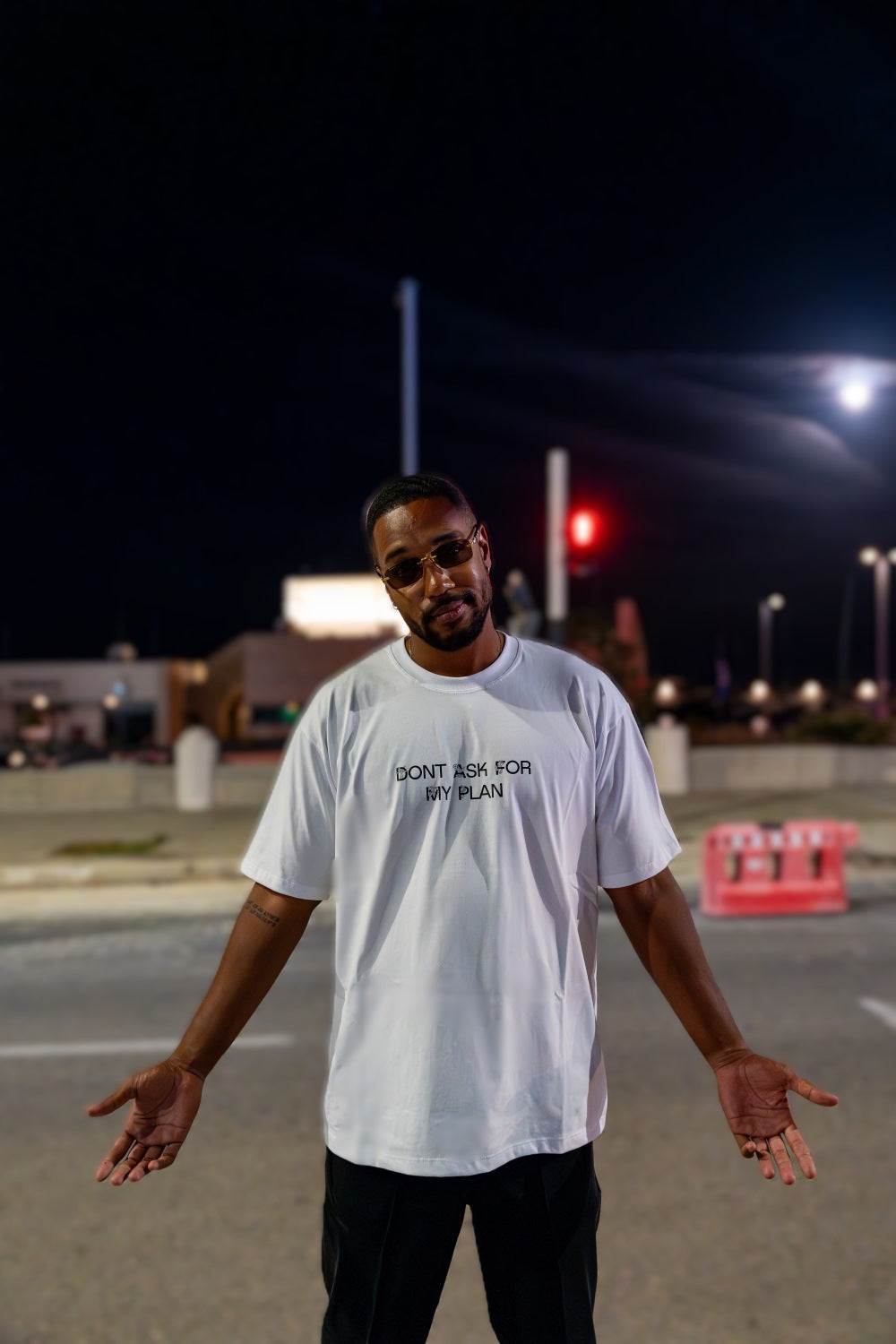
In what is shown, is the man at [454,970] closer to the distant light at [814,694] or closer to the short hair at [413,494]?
the short hair at [413,494]

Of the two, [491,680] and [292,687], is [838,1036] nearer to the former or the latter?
[491,680]

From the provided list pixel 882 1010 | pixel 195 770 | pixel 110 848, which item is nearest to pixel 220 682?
pixel 195 770

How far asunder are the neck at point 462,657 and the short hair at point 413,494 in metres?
0.21

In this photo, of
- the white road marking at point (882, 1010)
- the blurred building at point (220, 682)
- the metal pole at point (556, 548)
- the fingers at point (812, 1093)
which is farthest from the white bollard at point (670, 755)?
the blurred building at point (220, 682)

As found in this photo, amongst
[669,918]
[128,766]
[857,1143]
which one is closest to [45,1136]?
[857,1143]

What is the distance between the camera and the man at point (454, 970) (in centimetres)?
190

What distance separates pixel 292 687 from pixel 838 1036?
3912 cm

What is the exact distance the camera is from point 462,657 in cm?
201

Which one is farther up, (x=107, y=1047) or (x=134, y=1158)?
(x=134, y=1158)

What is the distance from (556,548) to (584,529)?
0.40 meters

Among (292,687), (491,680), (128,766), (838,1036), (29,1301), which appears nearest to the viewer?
(491,680)

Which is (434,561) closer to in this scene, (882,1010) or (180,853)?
(882,1010)

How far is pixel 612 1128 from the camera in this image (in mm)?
4551

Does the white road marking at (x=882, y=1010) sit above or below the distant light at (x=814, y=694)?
below
